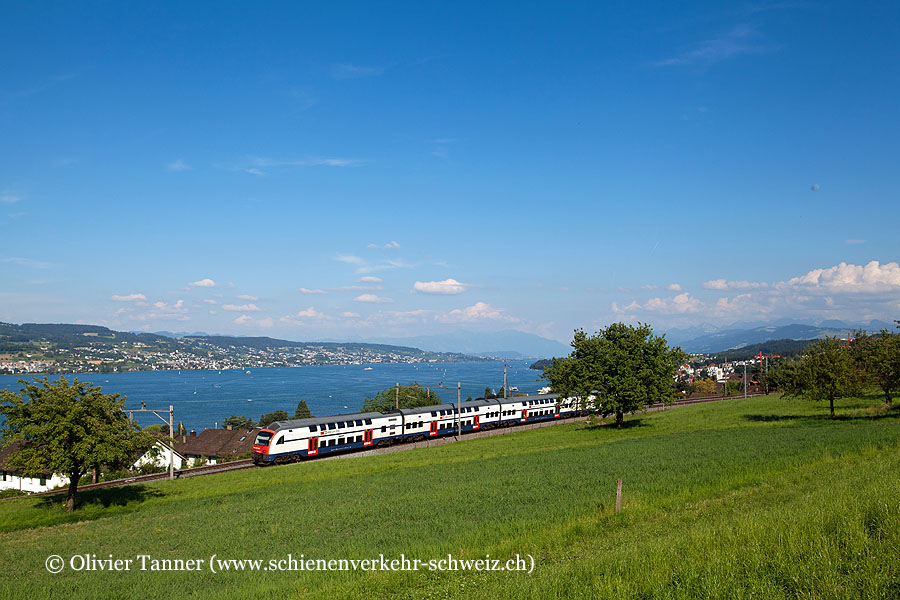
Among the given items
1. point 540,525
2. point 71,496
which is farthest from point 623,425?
point 71,496

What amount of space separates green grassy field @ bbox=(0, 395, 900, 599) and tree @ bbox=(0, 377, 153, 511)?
2830 millimetres

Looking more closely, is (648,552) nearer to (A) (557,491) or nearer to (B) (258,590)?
(B) (258,590)

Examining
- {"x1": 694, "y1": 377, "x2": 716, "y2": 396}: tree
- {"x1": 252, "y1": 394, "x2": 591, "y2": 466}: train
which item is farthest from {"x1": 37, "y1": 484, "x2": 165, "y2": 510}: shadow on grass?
{"x1": 694, "y1": 377, "x2": 716, "y2": 396}: tree

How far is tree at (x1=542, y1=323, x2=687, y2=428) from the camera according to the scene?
5019 centimetres

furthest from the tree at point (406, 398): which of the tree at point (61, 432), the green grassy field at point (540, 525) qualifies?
the tree at point (61, 432)

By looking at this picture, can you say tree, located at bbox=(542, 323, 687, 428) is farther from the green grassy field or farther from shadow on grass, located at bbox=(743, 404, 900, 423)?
the green grassy field

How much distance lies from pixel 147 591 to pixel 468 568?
776cm

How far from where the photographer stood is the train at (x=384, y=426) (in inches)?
1756

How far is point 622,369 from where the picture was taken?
165 ft

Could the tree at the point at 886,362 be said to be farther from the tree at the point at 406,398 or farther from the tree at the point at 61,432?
the tree at the point at 406,398

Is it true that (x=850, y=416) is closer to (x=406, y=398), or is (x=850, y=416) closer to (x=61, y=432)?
(x=61, y=432)

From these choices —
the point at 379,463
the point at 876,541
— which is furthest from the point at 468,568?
the point at 379,463

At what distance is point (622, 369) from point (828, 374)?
15.6 m

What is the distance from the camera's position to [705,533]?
10781 mm
